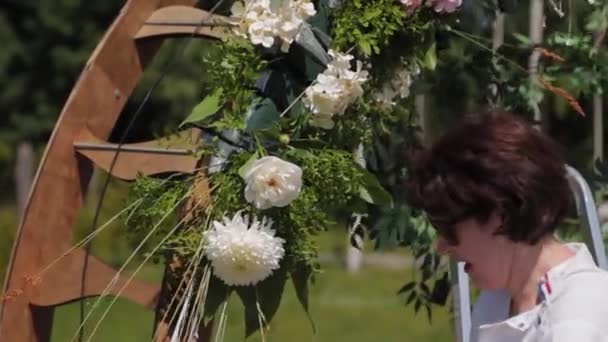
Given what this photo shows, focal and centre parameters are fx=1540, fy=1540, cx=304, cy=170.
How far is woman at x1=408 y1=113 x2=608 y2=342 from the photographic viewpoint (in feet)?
7.52

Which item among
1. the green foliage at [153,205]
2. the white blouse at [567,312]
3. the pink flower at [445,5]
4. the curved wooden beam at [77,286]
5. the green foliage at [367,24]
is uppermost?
A: the pink flower at [445,5]

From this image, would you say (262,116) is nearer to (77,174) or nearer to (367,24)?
(367,24)

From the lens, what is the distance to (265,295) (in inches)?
124

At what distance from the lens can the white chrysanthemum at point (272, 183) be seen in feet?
9.75

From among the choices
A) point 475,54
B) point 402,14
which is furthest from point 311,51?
point 475,54

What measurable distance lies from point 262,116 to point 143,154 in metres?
0.39

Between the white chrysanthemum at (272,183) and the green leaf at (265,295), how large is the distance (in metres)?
0.20

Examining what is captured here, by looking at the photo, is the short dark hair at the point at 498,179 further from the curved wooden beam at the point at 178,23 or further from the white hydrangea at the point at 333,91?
the curved wooden beam at the point at 178,23

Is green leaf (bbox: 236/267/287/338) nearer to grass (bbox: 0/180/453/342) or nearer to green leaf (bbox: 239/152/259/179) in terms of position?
green leaf (bbox: 239/152/259/179)

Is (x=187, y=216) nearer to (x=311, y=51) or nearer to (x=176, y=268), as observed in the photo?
(x=176, y=268)

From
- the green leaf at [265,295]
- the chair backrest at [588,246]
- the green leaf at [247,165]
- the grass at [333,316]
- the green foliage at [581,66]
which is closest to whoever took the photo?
the chair backrest at [588,246]

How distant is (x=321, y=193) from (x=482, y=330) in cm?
70

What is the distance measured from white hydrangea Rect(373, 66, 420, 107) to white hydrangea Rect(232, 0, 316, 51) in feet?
0.93

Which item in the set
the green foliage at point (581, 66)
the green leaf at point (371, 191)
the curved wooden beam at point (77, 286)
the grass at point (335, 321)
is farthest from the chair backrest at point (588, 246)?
the grass at point (335, 321)
